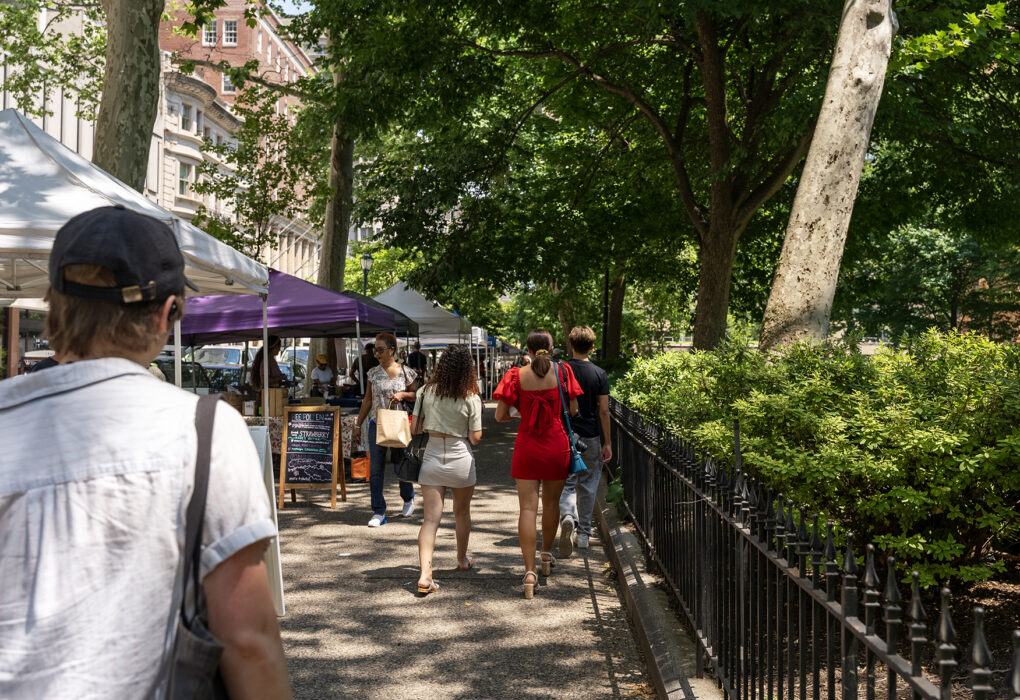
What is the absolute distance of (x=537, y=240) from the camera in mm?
20547

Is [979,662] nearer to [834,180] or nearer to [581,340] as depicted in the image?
[834,180]

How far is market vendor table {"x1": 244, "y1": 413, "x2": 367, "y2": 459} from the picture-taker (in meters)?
11.4

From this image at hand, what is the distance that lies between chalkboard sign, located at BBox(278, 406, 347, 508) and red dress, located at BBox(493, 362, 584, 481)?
420cm

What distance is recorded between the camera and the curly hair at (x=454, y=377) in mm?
7723

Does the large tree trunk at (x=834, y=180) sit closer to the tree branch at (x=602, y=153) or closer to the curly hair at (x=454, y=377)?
the curly hair at (x=454, y=377)

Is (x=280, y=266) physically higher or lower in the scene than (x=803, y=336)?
higher

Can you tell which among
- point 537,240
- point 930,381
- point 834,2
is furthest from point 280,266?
point 930,381

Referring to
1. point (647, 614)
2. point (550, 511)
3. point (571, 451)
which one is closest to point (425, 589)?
point (550, 511)

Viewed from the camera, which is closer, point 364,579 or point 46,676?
point 46,676

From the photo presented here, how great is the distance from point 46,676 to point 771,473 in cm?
432

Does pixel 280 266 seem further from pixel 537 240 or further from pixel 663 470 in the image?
pixel 663 470

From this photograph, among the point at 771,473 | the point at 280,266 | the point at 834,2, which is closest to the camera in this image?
the point at 771,473

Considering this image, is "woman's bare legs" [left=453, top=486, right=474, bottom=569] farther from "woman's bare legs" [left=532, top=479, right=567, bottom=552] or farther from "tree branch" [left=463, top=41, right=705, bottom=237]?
"tree branch" [left=463, top=41, right=705, bottom=237]

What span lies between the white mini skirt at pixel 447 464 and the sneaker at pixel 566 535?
1163 millimetres
